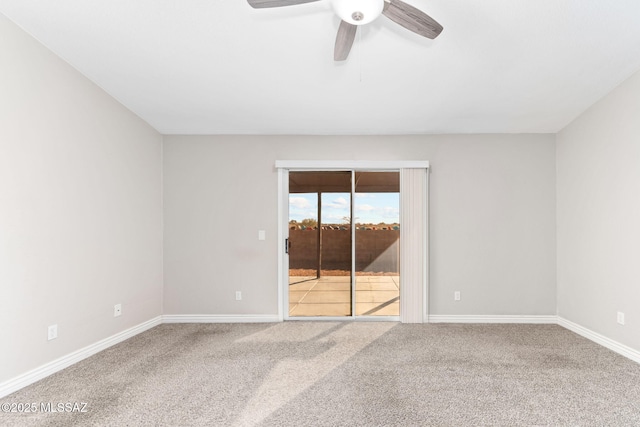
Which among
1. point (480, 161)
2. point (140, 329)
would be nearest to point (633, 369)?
point (480, 161)

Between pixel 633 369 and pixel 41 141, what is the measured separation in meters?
5.08

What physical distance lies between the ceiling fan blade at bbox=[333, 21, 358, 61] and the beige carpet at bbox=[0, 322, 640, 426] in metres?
2.33

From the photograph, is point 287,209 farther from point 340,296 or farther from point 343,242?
point 340,296

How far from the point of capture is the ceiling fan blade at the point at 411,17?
179 cm

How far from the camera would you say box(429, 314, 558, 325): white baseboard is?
13.7 feet

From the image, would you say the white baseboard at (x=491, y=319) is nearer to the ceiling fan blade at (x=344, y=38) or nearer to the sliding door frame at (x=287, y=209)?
the sliding door frame at (x=287, y=209)

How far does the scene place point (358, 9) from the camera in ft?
5.74

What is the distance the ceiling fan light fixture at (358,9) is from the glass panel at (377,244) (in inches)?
105

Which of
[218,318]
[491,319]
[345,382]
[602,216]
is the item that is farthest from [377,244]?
[602,216]

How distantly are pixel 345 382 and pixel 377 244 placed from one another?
6.97 feet

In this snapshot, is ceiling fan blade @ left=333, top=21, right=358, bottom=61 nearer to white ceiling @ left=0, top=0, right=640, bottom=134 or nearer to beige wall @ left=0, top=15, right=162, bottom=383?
white ceiling @ left=0, top=0, right=640, bottom=134

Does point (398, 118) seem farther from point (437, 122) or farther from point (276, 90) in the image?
point (276, 90)

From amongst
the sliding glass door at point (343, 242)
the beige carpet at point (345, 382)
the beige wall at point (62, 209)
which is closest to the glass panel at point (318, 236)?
the sliding glass door at point (343, 242)

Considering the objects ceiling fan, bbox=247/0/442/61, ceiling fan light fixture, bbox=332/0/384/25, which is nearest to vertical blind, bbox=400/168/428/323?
ceiling fan, bbox=247/0/442/61
